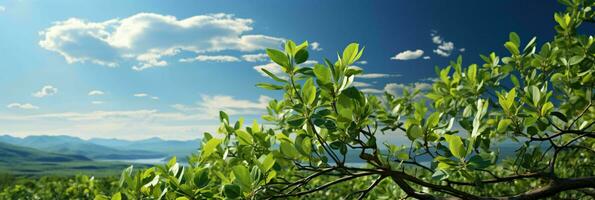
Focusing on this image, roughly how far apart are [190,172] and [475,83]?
177 cm

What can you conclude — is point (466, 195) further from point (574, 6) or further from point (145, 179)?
point (574, 6)

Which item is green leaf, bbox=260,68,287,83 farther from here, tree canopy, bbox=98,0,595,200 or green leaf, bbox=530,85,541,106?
green leaf, bbox=530,85,541,106

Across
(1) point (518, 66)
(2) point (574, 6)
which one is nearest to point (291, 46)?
(1) point (518, 66)

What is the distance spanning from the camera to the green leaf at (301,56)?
1593 millimetres

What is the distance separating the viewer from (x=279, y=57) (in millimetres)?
1558

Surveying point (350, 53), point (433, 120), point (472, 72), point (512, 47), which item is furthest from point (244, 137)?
point (512, 47)

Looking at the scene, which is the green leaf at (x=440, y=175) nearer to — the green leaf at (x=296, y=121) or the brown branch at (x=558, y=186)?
the green leaf at (x=296, y=121)

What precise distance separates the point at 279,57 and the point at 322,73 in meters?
0.16

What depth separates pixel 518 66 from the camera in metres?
3.06

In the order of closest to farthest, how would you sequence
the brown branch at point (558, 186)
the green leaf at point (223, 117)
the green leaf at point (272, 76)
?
1. the green leaf at point (272, 76)
2. the brown branch at point (558, 186)
3. the green leaf at point (223, 117)

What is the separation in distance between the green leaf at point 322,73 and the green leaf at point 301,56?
0.10 metres

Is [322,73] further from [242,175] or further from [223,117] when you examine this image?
[223,117]

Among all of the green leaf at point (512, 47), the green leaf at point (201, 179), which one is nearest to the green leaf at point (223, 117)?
the green leaf at point (201, 179)

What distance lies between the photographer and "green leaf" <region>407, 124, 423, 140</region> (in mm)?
1773
